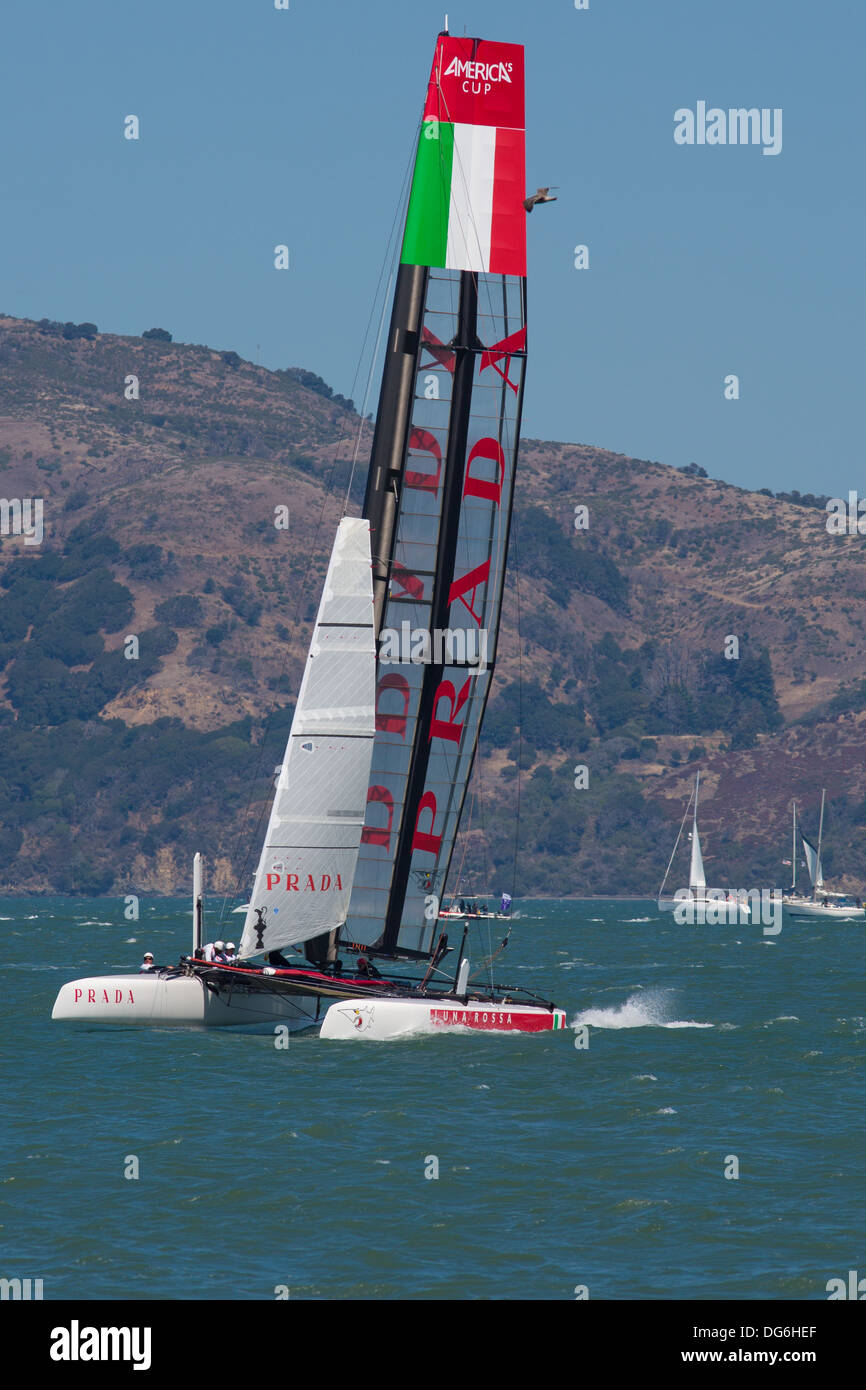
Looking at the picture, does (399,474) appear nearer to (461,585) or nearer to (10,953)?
(461,585)

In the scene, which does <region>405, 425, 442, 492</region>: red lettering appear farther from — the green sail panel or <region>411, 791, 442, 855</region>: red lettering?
<region>411, 791, 442, 855</region>: red lettering

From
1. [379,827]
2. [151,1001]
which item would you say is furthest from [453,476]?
[151,1001]

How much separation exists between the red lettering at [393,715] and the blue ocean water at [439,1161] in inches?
200

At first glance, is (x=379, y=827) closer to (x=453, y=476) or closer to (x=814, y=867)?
(x=453, y=476)

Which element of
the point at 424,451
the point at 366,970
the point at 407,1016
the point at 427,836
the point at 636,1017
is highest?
the point at 424,451

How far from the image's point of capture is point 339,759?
2995cm

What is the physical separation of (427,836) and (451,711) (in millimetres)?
2087

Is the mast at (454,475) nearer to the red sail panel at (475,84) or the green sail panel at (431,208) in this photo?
the green sail panel at (431,208)

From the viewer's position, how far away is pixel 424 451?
1283 inches

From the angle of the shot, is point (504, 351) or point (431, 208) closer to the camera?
point (431, 208)

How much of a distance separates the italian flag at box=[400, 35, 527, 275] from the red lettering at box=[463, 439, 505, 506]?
2765mm

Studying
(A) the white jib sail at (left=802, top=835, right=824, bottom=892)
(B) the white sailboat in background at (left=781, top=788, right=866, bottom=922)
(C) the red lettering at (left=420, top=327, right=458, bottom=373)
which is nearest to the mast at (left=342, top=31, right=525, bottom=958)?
(C) the red lettering at (left=420, top=327, right=458, bottom=373)
